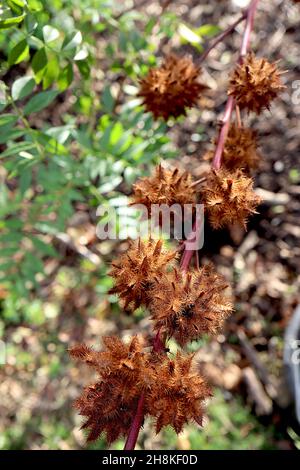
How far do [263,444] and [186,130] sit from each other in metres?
1.55

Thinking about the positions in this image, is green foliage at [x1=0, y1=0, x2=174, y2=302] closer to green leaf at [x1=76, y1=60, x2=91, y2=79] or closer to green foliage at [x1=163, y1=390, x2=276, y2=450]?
green leaf at [x1=76, y1=60, x2=91, y2=79]

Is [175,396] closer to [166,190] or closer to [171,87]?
[166,190]

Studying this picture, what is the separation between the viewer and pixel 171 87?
3.93 feet

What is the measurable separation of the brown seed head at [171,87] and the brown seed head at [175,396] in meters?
0.63

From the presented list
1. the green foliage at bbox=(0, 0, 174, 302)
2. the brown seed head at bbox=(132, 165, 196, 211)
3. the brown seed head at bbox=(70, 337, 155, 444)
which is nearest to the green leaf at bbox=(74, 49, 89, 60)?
Result: the green foliage at bbox=(0, 0, 174, 302)

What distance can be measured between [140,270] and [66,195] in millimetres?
1043

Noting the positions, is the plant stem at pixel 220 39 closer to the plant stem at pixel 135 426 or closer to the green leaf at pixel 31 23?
the green leaf at pixel 31 23

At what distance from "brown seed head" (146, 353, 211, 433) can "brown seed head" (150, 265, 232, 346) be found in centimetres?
5

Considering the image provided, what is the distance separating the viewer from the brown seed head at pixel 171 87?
120 centimetres

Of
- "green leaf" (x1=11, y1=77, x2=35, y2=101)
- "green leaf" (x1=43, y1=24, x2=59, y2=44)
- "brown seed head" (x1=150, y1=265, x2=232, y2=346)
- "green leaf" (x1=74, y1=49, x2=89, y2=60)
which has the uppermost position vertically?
"green leaf" (x1=43, y1=24, x2=59, y2=44)

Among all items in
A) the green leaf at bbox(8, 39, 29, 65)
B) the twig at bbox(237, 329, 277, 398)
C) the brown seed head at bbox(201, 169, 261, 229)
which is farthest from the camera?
the twig at bbox(237, 329, 277, 398)

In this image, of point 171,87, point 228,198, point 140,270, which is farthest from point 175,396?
point 171,87

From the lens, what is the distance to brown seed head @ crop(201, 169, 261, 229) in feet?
2.98
